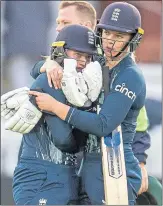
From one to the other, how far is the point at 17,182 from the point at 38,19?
128 inches

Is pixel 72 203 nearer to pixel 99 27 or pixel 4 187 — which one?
pixel 99 27

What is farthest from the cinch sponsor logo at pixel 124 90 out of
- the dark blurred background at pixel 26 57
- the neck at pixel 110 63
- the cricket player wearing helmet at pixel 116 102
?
the dark blurred background at pixel 26 57

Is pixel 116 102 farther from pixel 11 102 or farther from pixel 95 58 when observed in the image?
pixel 11 102

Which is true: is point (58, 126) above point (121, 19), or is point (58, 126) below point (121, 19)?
below

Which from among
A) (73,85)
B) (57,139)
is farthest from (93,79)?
(57,139)

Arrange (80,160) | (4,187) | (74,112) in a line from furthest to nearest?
(4,187), (80,160), (74,112)

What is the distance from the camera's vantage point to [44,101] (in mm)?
4121

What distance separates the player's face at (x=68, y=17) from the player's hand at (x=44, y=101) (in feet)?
3.80

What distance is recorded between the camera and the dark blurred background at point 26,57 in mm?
7191

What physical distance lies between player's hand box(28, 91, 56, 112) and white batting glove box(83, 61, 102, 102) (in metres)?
0.18

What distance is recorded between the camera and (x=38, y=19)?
7.35 meters

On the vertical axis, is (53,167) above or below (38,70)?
below

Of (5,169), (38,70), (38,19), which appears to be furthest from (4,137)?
(38,70)

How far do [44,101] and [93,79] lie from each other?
259mm
